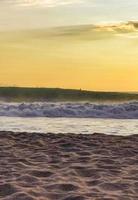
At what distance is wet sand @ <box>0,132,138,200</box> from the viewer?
5109mm

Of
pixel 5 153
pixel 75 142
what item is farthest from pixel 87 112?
pixel 5 153

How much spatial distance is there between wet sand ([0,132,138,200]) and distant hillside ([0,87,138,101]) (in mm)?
19042

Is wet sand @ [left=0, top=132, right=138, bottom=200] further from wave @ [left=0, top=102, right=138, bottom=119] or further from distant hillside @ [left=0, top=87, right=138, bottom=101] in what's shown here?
distant hillside @ [left=0, top=87, right=138, bottom=101]

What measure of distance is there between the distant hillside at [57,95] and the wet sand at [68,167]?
750 inches

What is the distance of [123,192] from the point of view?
519cm

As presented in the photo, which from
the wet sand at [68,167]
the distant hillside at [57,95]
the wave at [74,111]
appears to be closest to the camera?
the wet sand at [68,167]

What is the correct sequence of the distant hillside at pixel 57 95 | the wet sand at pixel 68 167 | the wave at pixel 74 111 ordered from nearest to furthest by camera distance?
the wet sand at pixel 68 167 → the wave at pixel 74 111 → the distant hillside at pixel 57 95

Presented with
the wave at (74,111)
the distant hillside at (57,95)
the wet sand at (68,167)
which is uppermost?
the distant hillside at (57,95)

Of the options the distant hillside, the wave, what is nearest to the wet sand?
the wave

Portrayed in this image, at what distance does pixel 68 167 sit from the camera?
6.33m

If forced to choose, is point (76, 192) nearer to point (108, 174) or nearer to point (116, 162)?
point (108, 174)

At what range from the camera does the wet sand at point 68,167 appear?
16.8ft

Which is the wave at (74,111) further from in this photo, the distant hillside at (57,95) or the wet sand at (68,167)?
the distant hillside at (57,95)

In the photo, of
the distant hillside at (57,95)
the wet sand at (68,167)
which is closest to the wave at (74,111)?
the wet sand at (68,167)
